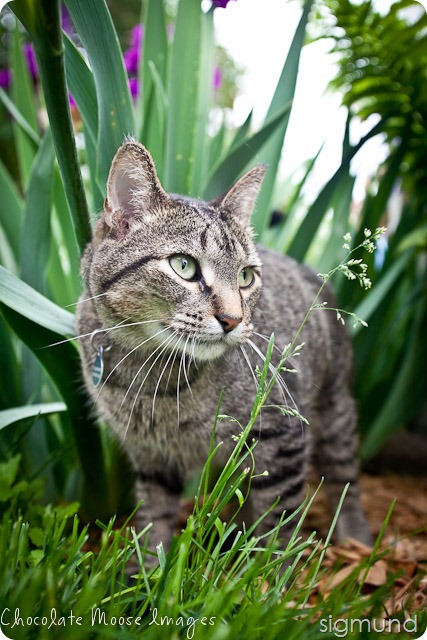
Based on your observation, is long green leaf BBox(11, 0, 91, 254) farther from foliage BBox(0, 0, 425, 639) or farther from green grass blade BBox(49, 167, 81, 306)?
green grass blade BBox(49, 167, 81, 306)

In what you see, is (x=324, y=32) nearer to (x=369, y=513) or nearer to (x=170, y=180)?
(x=170, y=180)

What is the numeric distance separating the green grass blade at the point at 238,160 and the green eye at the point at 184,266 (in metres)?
0.35

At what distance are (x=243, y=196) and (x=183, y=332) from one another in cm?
38

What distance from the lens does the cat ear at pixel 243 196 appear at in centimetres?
128

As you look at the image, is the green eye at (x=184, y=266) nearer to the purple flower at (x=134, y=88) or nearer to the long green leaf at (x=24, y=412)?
the long green leaf at (x=24, y=412)

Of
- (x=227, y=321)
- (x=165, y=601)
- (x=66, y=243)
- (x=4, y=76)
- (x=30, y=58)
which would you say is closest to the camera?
(x=165, y=601)

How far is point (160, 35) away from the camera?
1648 mm

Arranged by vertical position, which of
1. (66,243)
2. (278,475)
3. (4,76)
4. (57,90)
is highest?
(4,76)

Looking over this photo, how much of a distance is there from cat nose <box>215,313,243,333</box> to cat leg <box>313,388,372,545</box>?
2.69 feet

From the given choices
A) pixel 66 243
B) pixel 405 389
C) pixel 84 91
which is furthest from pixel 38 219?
pixel 405 389

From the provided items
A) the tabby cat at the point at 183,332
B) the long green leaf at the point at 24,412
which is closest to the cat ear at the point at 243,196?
the tabby cat at the point at 183,332

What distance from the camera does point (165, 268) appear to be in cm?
118

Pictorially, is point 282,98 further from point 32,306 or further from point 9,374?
point 9,374

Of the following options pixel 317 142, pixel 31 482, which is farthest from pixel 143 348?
pixel 317 142
